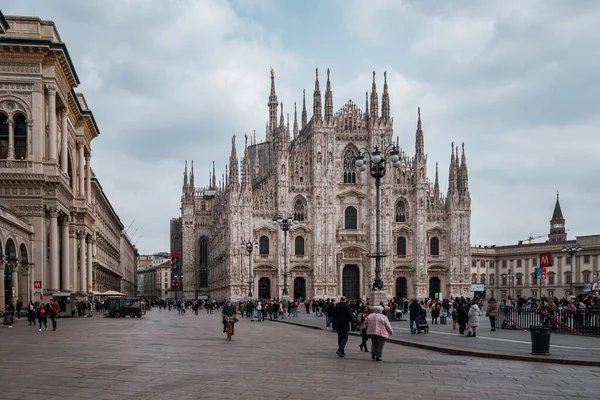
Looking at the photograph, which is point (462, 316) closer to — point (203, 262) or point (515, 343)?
point (515, 343)

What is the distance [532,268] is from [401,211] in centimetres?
4055

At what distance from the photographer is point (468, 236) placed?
269ft

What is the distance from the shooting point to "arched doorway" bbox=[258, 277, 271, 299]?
8025cm

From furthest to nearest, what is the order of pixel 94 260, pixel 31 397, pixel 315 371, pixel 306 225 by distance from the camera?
pixel 306 225
pixel 94 260
pixel 315 371
pixel 31 397

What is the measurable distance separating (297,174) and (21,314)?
145 ft

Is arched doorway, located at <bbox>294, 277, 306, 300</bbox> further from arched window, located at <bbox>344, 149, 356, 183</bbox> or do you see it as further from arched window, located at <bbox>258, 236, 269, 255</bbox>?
arched window, located at <bbox>344, 149, 356, 183</bbox>

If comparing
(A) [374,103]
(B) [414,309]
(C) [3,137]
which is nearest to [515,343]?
(B) [414,309]

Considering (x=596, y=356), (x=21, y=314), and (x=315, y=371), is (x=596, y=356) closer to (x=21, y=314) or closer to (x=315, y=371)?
(x=315, y=371)

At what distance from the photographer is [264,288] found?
8056 centimetres

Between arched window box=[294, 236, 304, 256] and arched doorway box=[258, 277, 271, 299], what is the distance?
439 cm

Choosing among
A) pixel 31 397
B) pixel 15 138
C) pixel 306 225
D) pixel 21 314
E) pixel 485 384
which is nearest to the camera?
pixel 31 397

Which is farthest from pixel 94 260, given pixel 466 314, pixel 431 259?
pixel 466 314

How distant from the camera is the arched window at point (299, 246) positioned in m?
80.7

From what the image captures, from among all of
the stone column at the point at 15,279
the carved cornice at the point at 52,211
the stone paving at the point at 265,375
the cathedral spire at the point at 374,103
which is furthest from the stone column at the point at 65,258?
the cathedral spire at the point at 374,103
